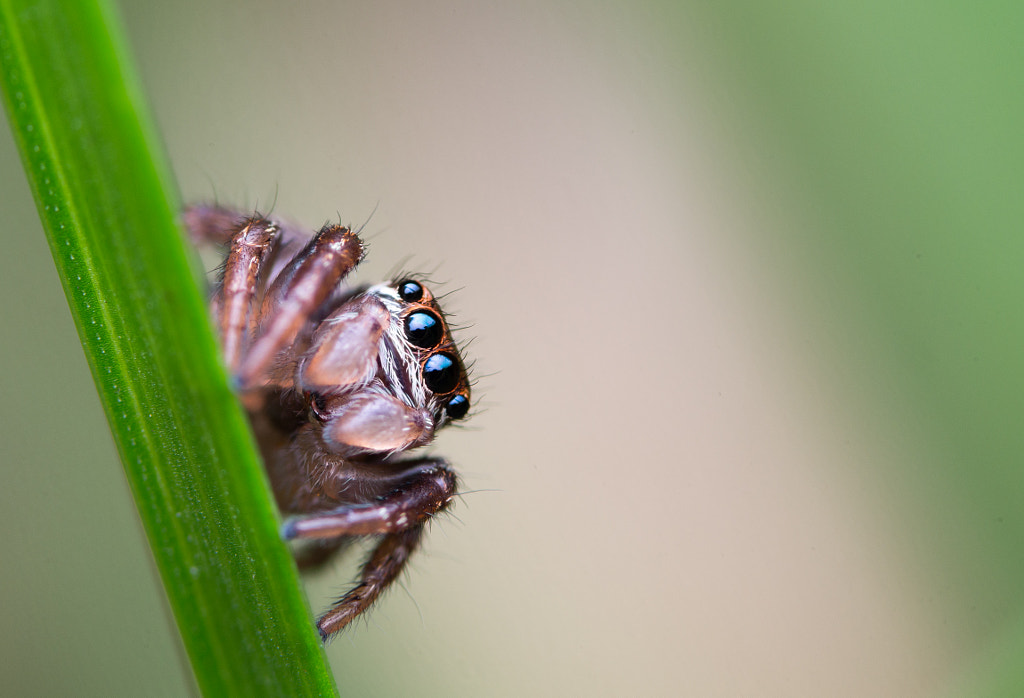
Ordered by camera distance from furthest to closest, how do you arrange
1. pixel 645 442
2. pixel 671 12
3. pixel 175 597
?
pixel 671 12
pixel 645 442
pixel 175 597

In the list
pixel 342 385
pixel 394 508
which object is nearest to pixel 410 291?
pixel 342 385

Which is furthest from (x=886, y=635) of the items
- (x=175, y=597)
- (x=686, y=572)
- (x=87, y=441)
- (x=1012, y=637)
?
(x=87, y=441)

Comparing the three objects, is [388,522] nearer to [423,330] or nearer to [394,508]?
[394,508]

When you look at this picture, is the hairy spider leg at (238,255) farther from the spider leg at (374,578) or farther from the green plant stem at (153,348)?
the spider leg at (374,578)

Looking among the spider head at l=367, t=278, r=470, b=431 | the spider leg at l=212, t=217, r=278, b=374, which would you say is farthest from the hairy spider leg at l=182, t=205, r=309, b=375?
the spider head at l=367, t=278, r=470, b=431

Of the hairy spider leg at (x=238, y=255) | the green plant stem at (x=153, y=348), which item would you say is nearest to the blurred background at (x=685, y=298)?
the hairy spider leg at (x=238, y=255)

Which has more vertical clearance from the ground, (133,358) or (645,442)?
(133,358)

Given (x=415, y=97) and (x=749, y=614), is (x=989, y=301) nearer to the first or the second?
(x=749, y=614)
